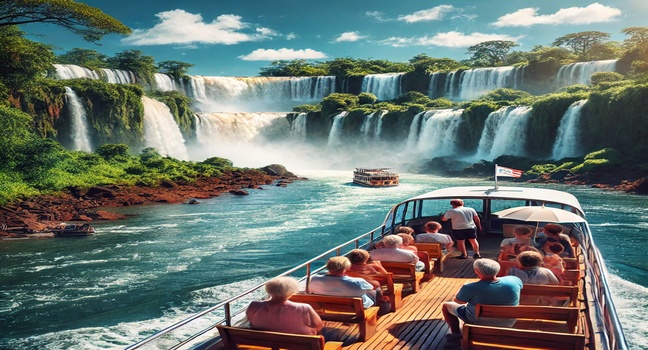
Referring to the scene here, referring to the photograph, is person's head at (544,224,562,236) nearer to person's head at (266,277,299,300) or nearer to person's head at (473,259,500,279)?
person's head at (473,259,500,279)

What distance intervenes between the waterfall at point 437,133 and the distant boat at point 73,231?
4456 centimetres

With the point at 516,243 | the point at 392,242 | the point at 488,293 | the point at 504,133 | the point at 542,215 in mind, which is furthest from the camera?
the point at 504,133

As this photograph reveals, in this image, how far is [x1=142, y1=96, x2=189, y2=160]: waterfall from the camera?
58.2 meters

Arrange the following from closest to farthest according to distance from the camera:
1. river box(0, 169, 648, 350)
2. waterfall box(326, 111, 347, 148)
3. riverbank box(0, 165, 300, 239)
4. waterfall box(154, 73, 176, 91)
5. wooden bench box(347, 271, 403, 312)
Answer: wooden bench box(347, 271, 403, 312) < river box(0, 169, 648, 350) < riverbank box(0, 165, 300, 239) < waterfall box(326, 111, 347, 148) < waterfall box(154, 73, 176, 91)

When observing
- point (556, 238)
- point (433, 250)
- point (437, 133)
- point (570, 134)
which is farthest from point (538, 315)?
point (437, 133)

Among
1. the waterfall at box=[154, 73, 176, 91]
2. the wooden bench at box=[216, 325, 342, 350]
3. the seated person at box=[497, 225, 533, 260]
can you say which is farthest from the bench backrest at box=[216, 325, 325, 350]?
the waterfall at box=[154, 73, 176, 91]

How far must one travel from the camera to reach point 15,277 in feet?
53.1

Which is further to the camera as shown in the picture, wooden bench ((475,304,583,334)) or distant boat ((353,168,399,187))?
distant boat ((353,168,399,187))

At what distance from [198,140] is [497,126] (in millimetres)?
35858

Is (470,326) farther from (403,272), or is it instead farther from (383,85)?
(383,85)

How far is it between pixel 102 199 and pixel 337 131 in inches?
1654

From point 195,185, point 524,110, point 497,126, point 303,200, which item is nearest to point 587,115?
point 524,110

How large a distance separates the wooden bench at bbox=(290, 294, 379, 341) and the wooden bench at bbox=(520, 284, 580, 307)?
1906 millimetres

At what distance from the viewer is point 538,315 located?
5555mm
